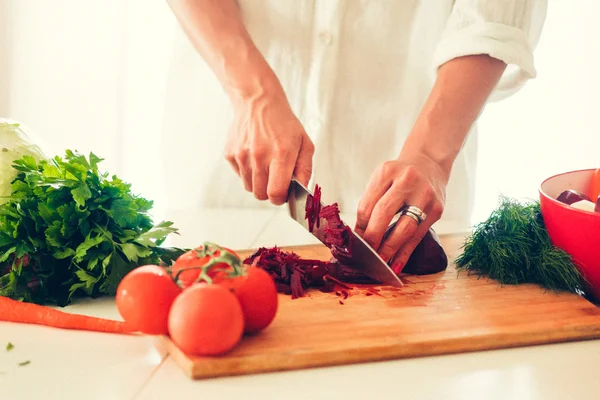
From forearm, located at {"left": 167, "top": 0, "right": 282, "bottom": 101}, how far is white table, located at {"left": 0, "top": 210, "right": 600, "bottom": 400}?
2.85 feet

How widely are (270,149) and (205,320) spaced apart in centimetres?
76

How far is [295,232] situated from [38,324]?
37.9 inches

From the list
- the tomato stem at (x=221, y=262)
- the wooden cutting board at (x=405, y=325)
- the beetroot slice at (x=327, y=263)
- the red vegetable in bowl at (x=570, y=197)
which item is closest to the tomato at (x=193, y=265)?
the tomato stem at (x=221, y=262)

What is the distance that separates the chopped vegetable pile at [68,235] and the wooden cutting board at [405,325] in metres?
0.27

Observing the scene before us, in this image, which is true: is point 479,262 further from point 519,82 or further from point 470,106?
point 519,82

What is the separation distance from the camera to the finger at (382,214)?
1845 millimetres

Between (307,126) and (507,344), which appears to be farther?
(307,126)

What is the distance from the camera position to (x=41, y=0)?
130 inches

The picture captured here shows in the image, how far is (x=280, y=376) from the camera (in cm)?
136

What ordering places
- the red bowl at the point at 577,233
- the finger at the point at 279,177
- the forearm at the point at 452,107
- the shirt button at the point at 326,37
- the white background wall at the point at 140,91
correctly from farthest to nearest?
1. the white background wall at the point at 140,91
2. the shirt button at the point at 326,37
3. the forearm at the point at 452,107
4. the finger at the point at 279,177
5. the red bowl at the point at 577,233

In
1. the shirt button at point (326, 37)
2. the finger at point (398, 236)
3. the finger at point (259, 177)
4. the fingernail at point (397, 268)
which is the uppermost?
the shirt button at point (326, 37)

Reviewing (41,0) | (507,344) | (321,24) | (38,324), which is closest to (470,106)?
(321,24)

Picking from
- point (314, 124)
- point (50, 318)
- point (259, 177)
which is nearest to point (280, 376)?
point (50, 318)

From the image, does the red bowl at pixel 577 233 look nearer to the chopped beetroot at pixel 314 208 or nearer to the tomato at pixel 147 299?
the chopped beetroot at pixel 314 208
